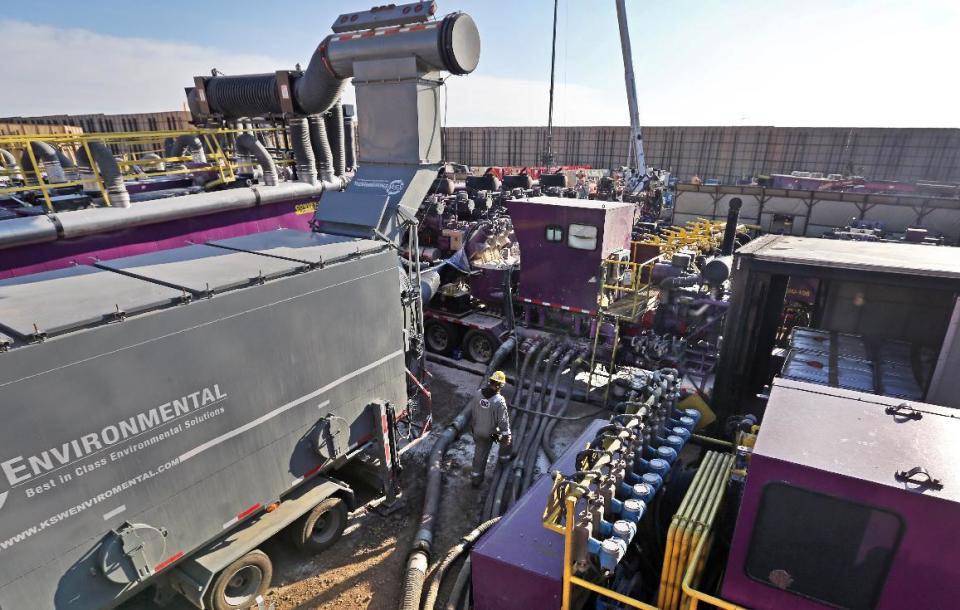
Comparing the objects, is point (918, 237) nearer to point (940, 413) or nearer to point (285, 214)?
point (940, 413)

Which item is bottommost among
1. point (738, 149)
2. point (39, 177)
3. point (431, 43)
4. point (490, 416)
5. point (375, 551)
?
point (375, 551)

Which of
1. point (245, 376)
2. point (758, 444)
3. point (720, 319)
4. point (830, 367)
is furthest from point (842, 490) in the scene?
point (720, 319)

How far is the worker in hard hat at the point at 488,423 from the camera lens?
24.0 ft

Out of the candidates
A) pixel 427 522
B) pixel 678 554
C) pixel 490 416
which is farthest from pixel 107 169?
pixel 678 554

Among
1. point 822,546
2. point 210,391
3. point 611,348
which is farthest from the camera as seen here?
point 611,348

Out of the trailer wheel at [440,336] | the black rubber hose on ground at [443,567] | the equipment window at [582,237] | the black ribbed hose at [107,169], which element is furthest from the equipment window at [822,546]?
the black ribbed hose at [107,169]

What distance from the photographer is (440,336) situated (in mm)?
12367

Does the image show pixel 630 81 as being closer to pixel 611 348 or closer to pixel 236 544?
pixel 611 348

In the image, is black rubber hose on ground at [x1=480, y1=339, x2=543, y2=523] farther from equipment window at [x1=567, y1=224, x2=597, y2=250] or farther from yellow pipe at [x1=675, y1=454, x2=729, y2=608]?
yellow pipe at [x1=675, y1=454, x2=729, y2=608]

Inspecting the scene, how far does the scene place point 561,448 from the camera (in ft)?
28.2

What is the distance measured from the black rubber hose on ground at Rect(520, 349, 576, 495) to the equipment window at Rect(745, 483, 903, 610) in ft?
14.1

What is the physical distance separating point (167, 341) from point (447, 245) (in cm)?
1214

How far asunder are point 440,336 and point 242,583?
7326 millimetres

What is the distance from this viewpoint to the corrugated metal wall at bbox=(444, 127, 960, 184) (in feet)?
112
